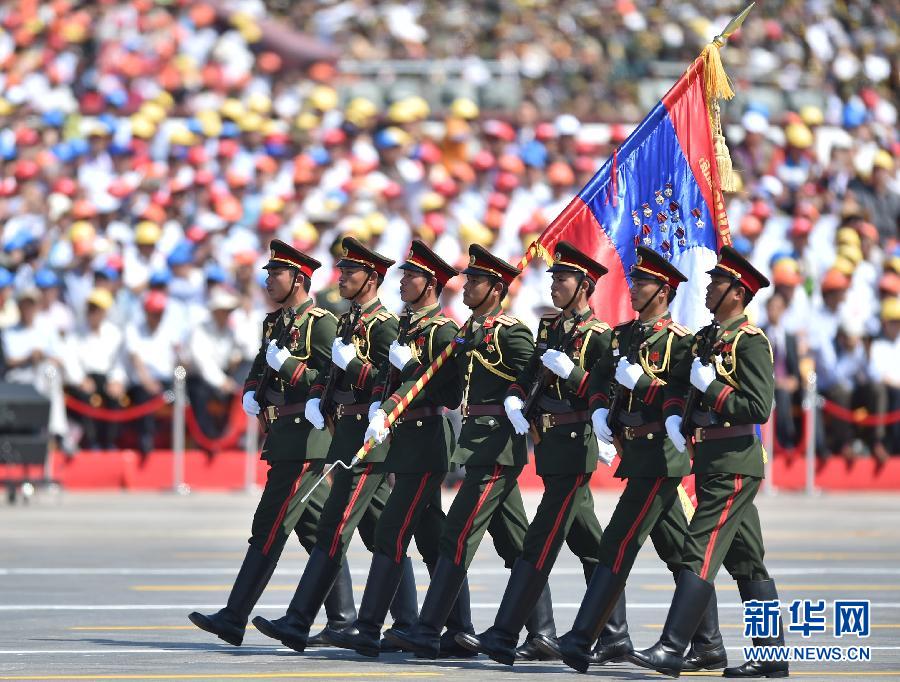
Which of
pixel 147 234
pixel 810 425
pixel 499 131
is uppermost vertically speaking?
pixel 499 131

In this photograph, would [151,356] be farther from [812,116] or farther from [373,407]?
[373,407]

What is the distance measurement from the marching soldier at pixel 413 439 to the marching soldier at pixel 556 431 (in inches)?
17.7

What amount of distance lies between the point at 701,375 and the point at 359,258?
2292 mm

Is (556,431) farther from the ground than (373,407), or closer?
closer

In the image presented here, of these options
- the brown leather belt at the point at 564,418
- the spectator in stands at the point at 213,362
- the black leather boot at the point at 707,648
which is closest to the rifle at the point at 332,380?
the brown leather belt at the point at 564,418

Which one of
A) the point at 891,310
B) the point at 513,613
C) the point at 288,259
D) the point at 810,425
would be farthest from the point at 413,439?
the point at 891,310

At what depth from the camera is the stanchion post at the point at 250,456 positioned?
75.4 ft

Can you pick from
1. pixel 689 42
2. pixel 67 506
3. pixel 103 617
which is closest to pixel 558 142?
pixel 689 42

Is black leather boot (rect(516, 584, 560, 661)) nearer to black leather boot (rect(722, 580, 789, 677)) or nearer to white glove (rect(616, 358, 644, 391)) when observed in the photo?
black leather boot (rect(722, 580, 789, 677))

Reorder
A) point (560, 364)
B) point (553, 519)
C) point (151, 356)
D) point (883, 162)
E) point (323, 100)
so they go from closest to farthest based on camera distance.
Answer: point (560, 364) → point (553, 519) → point (151, 356) → point (883, 162) → point (323, 100)

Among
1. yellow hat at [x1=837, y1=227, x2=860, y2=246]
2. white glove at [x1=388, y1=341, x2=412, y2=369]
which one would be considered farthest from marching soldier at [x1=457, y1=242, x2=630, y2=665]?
yellow hat at [x1=837, y1=227, x2=860, y2=246]

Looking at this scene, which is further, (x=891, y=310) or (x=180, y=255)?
A: (x=891, y=310)

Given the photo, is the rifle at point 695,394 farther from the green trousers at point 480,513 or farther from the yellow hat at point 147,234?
the yellow hat at point 147,234

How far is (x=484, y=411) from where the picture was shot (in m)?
11.6
